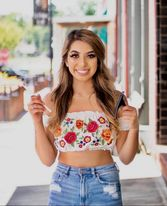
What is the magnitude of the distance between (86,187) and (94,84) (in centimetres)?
33

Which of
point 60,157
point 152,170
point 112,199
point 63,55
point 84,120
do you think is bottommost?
point 152,170

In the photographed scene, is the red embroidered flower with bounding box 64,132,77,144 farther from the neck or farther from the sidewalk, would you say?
the sidewalk

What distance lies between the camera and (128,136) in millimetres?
1243

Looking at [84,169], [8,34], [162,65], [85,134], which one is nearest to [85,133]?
[85,134]

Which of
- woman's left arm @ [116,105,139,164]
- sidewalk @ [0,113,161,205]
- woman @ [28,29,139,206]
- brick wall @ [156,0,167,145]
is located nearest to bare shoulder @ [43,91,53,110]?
woman @ [28,29,139,206]

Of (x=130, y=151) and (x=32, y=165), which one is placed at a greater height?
(x=130, y=151)

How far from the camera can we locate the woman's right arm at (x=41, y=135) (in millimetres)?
1175

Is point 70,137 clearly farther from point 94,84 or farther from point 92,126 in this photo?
point 94,84

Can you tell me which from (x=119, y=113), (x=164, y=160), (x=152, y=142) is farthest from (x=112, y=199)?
(x=152, y=142)

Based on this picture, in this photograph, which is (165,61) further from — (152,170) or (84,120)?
(84,120)

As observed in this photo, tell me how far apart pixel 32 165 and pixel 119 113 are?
278 cm

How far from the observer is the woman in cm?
119

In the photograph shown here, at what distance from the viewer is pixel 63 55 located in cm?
125

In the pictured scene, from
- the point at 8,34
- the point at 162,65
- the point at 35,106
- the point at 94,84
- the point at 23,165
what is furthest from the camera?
the point at 23,165
